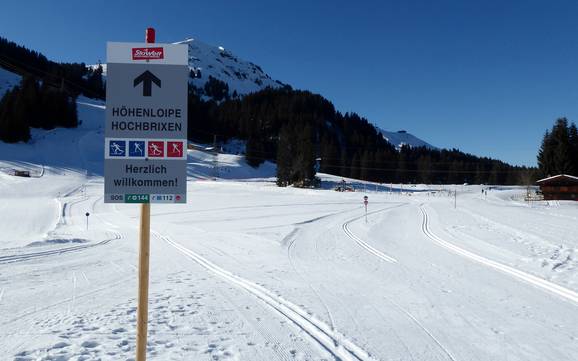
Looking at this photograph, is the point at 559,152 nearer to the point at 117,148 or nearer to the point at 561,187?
the point at 561,187

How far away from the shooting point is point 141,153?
3.78 metres

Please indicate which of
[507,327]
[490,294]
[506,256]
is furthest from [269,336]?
[506,256]

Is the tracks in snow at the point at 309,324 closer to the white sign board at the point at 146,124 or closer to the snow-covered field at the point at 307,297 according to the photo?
the snow-covered field at the point at 307,297

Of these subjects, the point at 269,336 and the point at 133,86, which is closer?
the point at 133,86

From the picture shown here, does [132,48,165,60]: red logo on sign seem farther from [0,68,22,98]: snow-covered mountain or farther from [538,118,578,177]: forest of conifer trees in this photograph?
[0,68,22,98]: snow-covered mountain

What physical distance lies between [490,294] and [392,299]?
6.92 feet

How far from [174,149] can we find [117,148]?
0.55 metres

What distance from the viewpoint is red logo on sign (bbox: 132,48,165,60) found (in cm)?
375

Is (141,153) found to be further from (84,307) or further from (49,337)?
(84,307)

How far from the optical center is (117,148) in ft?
12.4

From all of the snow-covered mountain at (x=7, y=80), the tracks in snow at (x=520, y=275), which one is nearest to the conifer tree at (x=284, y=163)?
the tracks in snow at (x=520, y=275)

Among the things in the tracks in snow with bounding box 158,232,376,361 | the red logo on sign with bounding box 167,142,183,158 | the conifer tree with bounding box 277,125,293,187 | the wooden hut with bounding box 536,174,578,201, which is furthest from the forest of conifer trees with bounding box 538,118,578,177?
the red logo on sign with bounding box 167,142,183,158

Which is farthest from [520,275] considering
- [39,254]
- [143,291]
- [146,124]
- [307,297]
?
[39,254]

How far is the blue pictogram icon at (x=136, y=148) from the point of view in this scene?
3.78m
